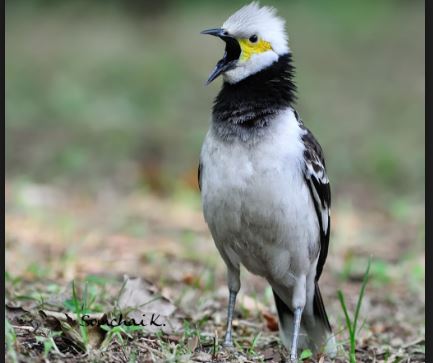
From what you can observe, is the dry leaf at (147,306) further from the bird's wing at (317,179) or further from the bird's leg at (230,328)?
the bird's wing at (317,179)

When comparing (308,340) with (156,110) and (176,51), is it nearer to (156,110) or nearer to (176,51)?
(156,110)

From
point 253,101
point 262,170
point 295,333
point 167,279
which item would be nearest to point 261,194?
point 262,170

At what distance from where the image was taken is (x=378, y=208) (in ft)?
34.9

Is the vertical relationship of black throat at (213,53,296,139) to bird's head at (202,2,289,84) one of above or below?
below

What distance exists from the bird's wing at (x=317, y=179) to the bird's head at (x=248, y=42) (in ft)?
1.69

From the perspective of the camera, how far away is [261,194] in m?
5.16

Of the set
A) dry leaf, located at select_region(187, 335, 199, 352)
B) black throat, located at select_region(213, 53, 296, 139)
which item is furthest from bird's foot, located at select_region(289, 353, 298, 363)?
black throat, located at select_region(213, 53, 296, 139)

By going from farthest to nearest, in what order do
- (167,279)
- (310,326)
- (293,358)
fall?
1. (167,279)
2. (310,326)
3. (293,358)

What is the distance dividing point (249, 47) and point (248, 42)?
34 millimetres

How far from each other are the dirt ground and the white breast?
0.67 meters

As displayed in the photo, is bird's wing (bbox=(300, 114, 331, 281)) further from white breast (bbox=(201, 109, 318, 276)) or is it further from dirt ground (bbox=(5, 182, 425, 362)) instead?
dirt ground (bbox=(5, 182, 425, 362))

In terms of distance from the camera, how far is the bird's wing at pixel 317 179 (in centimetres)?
539

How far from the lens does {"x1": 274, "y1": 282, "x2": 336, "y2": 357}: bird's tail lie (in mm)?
5883

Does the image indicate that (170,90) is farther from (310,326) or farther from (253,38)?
(253,38)
